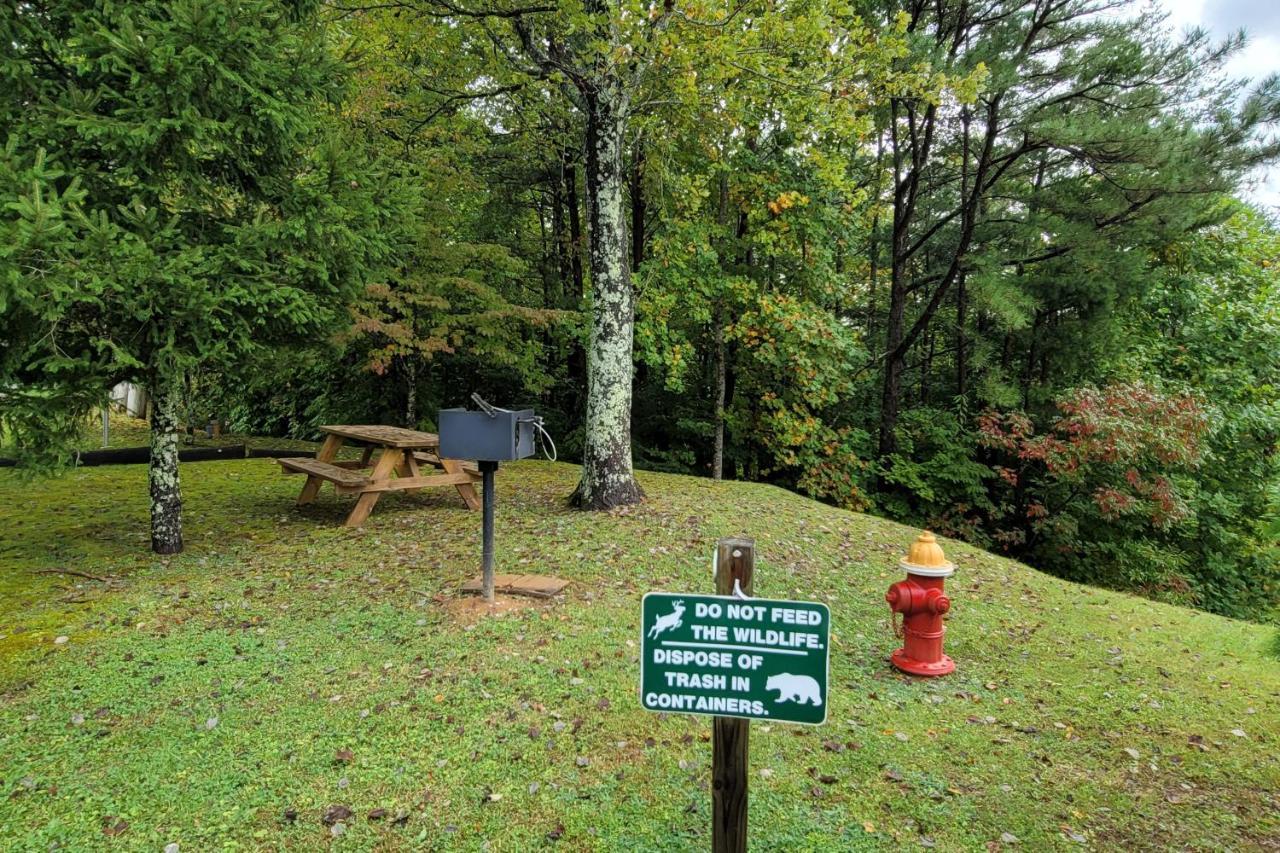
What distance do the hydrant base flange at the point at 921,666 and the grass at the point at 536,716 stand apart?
87 mm

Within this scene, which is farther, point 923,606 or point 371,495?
point 371,495

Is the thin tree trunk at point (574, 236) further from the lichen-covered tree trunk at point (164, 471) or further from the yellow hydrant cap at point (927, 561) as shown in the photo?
the yellow hydrant cap at point (927, 561)

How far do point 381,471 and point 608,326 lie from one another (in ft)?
8.48

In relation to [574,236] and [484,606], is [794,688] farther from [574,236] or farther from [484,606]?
[574,236]

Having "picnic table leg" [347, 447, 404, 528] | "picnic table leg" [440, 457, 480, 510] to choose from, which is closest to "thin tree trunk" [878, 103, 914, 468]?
"picnic table leg" [440, 457, 480, 510]

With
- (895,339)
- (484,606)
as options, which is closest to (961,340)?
(895,339)

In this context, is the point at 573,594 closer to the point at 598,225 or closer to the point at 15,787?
the point at 15,787

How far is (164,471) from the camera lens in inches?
202

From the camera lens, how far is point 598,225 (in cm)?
680

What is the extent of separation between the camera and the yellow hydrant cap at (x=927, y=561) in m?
3.83

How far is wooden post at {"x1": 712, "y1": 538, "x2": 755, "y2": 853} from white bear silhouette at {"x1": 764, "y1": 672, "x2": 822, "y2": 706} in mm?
236

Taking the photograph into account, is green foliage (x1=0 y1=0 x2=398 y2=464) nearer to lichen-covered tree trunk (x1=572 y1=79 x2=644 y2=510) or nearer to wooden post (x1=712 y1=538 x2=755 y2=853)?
lichen-covered tree trunk (x1=572 y1=79 x2=644 y2=510)

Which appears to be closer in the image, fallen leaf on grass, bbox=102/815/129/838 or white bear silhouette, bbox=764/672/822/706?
white bear silhouette, bbox=764/672/822/706

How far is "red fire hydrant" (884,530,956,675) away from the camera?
384 cm
